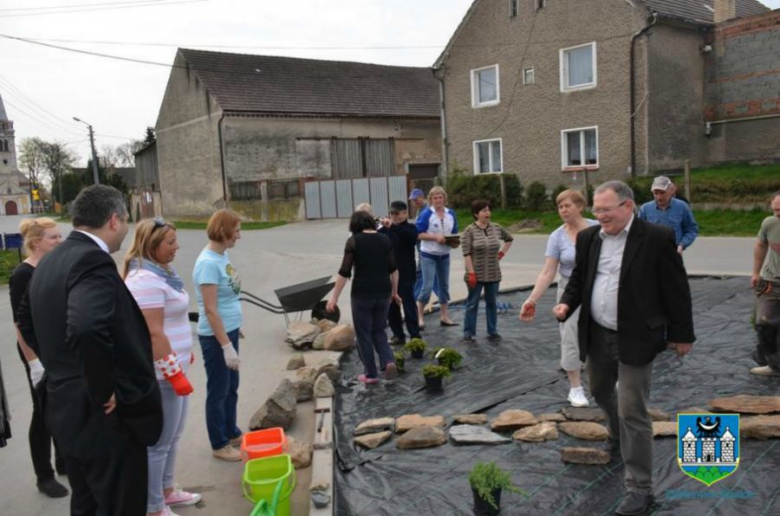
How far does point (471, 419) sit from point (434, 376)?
2.95ft

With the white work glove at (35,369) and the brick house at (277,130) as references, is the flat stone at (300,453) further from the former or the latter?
the brick house at (277,130)

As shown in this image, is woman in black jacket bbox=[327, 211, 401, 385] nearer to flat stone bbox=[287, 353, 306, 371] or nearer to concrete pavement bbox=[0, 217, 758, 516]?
concrete pavement bbox=[0, 217, 758, 516]

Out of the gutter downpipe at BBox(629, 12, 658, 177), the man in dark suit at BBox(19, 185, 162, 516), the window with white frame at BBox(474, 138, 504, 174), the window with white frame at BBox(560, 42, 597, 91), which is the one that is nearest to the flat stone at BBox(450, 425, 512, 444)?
the man in dark suit at BBox(19, 185, 162, 516)

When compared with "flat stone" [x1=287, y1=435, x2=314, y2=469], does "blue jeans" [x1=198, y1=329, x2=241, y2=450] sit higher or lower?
higher

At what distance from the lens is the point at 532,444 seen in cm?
484

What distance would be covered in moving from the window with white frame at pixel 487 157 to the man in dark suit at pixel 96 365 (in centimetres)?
2420

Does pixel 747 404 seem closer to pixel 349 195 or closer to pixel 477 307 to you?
pixel 477 307

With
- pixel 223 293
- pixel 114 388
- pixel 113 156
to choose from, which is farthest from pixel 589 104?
pixel 113 156

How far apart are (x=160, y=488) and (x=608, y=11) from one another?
22.5m

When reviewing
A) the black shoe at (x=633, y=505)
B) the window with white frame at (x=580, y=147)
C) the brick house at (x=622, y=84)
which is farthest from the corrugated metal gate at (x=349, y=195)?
the black shoe at (x=633, y=505)

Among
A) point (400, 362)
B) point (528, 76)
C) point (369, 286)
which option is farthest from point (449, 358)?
point (528, 76)

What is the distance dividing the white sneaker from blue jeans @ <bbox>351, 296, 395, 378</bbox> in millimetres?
1906

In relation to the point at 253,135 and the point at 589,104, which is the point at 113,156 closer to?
the point at 253,135

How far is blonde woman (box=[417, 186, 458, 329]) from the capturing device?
8.50 meters
